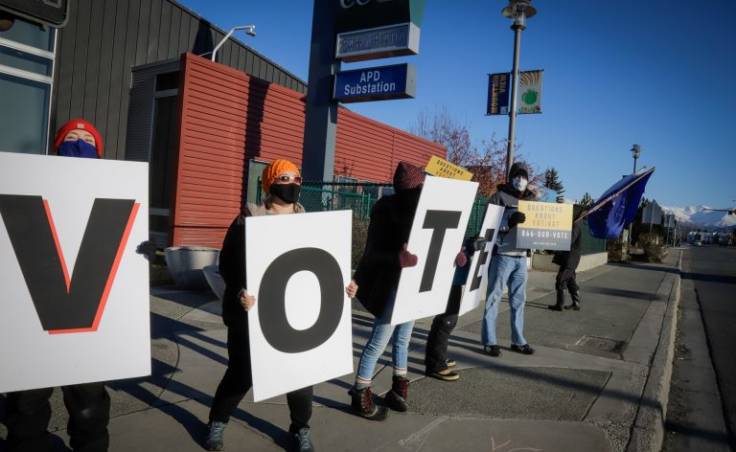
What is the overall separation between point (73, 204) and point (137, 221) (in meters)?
0.28

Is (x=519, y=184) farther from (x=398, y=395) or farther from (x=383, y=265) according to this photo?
(x=398, y=395)

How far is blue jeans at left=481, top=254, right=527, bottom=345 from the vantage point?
4984 millimetres

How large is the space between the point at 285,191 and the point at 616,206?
16.6 feet

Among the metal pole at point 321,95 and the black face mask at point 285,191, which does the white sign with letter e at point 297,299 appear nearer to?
the black face mask at point 285,191

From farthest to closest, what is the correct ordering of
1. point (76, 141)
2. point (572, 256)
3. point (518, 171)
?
point (572, 256) → point (518, 171) → point (76, 141)

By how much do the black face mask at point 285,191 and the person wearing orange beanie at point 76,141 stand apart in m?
0.92

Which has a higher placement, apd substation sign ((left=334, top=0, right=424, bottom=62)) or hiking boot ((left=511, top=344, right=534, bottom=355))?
apd substation sign ((left=334, top=0, right=424, bottom=62))

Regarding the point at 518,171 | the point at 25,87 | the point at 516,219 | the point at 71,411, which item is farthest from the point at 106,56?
the point at 71,411

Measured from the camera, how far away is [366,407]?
10.8ft

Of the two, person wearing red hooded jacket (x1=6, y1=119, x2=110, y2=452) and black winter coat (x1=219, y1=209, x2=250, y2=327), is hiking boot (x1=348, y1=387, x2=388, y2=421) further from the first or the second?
person wearing red hooded jacket (x1=6, y1=119, x2=110, y2=452)

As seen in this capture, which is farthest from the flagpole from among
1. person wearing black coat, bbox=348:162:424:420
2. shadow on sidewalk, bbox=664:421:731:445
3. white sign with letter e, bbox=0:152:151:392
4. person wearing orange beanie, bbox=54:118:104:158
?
person wearing orange beanie, bbox=54:118:104:158

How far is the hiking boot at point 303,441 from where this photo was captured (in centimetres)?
275

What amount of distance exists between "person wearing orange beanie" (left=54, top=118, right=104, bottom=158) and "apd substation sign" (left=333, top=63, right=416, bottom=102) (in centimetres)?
619

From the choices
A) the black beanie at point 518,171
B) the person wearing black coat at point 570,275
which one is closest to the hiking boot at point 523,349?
the black beanie at point 518,171
